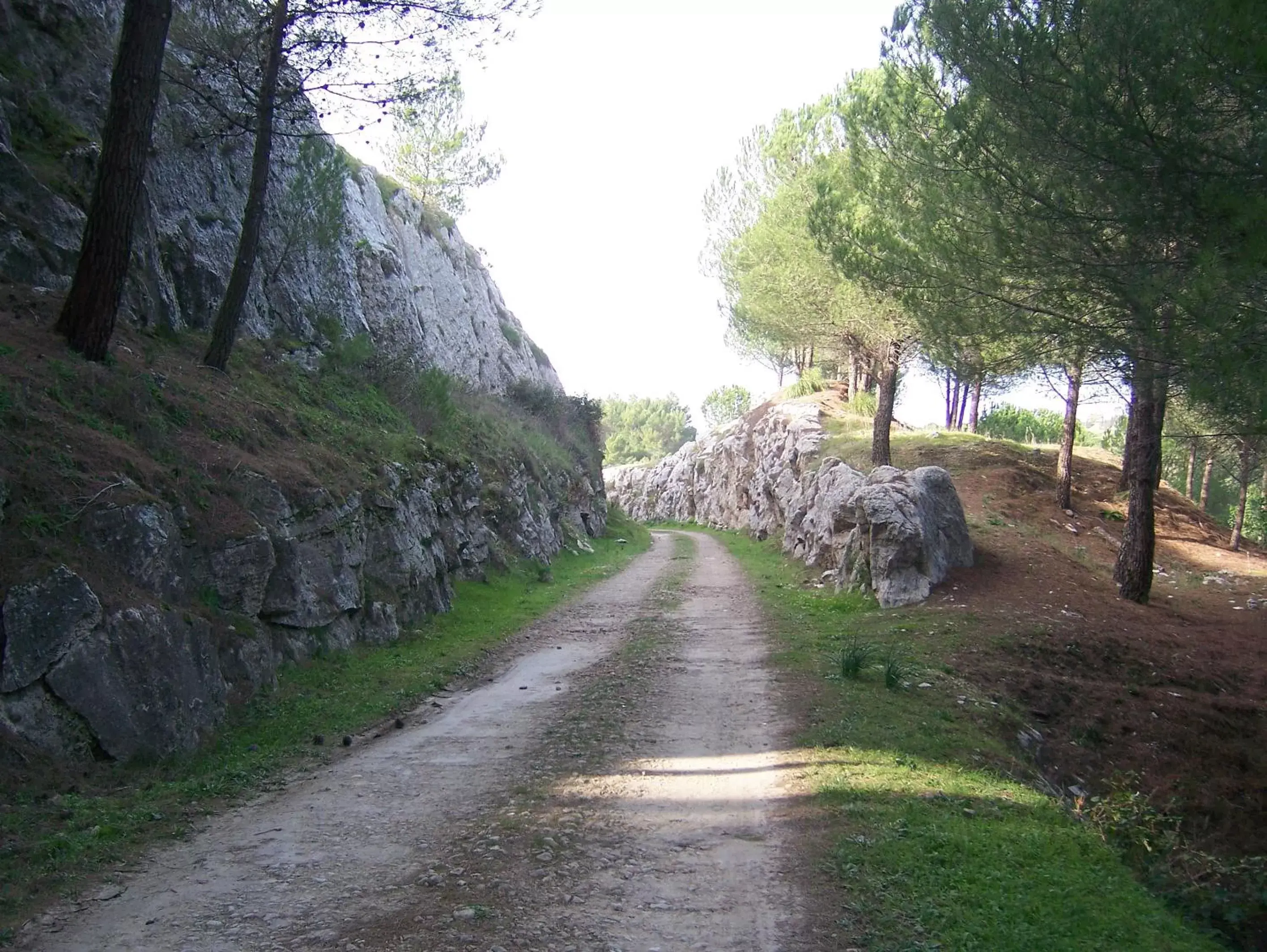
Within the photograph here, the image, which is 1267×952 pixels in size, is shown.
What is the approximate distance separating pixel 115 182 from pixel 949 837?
10.7 meters

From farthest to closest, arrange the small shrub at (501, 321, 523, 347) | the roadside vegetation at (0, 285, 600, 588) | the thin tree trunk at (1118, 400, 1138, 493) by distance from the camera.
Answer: the small shrub at (501, 321, 523, 347), the thin tree trunk at (1118, 400, 1138, 493), the roadside vegetation at (0, 285, 600, 588)

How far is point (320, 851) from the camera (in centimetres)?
529

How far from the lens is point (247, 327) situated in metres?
15.8

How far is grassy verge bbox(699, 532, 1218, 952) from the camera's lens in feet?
14.7

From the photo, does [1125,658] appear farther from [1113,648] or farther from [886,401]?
[886,401]

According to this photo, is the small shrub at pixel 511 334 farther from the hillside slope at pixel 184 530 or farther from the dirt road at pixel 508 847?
the dirt road at pixel 508 847

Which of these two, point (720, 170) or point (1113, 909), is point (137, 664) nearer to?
point (1113, 909)

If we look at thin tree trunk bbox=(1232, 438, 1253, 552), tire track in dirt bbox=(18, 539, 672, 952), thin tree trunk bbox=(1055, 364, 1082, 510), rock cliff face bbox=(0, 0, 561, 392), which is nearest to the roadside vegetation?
rock cliff face bbox=(0, 0, 561, 392)

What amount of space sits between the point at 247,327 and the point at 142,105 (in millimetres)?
6436

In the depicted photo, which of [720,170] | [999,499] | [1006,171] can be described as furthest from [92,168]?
[720,170]

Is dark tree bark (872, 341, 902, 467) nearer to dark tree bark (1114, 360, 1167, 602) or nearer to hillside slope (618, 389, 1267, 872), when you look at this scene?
hillside slope (618, 389, 1267, 872)

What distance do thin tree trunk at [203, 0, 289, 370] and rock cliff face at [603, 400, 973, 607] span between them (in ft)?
37.0

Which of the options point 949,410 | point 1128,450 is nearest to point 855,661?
point 1128,450

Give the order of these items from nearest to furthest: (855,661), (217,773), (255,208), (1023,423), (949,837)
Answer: (949,837), (217,773), (855,661), (255,208), (1023,423)
